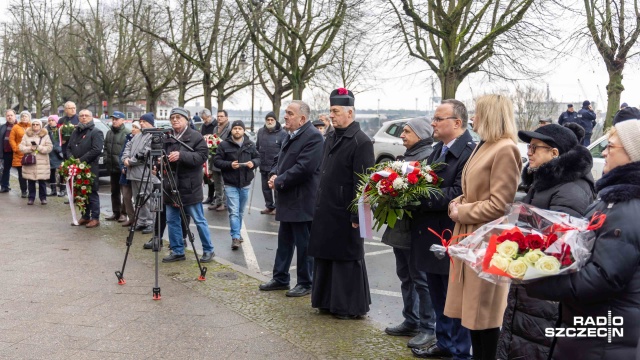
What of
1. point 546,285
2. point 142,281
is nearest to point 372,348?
point 546,285

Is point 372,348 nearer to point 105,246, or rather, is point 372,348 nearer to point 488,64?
point 105,246

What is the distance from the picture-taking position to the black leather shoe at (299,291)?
6.56 m

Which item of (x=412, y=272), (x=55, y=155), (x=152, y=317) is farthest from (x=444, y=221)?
(x=55, y=155)

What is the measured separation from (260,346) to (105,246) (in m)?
4.87

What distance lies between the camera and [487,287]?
404 centimetres

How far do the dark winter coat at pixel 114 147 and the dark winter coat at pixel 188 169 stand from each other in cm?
339

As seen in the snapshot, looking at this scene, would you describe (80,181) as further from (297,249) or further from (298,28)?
(298,28)

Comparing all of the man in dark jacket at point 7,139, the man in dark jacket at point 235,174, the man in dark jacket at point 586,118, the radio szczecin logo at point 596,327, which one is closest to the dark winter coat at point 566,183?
the radio szczecin logo at point 596,327

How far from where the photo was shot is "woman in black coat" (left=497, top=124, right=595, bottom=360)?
12.2ft

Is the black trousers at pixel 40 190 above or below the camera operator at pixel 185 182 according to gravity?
below

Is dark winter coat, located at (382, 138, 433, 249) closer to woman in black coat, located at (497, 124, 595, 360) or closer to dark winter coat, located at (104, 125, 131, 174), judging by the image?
woman in black coat, located at (497, 124, 595, 360)

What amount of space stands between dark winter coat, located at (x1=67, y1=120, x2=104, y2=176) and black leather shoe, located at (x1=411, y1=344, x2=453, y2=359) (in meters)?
7.88

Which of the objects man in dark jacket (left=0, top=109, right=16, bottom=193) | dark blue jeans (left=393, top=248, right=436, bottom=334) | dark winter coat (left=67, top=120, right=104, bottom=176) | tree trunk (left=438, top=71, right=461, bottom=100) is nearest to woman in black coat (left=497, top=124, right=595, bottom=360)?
dark blue jeans (left=393, top=248, right=436, bottom=334)

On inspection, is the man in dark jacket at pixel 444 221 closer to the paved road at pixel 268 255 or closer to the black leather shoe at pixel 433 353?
the black leather shoe at pixel 433 353
